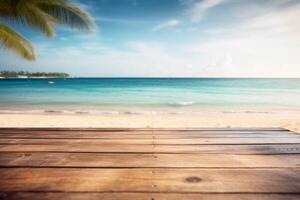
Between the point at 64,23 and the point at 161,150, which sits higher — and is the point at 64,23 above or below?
above

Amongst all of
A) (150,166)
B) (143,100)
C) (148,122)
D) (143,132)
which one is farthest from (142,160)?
(143,100)

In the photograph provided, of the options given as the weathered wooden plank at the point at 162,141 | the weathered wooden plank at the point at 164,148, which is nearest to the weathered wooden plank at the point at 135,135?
the weathered wooden plank at the point at 162,141

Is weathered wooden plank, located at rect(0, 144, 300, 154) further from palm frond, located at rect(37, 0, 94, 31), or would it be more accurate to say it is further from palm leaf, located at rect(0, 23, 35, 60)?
palm leaf, located at rect(0, 23, 35, 60)

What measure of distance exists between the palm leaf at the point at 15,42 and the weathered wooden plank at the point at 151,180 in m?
6.51

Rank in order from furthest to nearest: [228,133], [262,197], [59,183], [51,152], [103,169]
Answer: [228,133] → [51,152] → [103,169] → [59,183] → [262,197]

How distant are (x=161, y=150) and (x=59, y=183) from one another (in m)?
0.78

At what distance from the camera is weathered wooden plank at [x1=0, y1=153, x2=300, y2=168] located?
4.49ft

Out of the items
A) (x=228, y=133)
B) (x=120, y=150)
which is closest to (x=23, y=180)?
(x=120, y=150)

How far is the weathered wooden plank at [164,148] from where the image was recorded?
5.40 feet

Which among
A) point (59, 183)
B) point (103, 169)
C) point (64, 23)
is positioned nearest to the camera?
point (59, 183)

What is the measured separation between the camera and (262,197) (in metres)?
0.99

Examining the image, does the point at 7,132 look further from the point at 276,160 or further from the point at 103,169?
the point at 276,160

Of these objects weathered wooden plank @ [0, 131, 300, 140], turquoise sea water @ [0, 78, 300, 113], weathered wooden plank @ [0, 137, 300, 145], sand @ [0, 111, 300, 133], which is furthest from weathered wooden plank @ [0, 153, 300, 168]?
turquoise sea water @ [0, 78, 300, 113]

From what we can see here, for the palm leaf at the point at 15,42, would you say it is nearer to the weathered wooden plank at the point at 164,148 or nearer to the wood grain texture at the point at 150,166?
the wood grain texture at the point at 150,166
